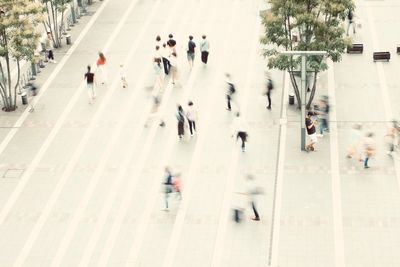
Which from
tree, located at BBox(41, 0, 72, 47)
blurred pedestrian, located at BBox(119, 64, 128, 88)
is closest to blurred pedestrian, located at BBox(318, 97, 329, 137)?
blurred pedestrian, located at BBox(119, 64, 128, 88)

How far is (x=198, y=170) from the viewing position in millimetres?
25875

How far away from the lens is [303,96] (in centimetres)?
2566

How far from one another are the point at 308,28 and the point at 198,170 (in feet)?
22.1

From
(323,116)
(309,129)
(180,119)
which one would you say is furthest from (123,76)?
(309,129)

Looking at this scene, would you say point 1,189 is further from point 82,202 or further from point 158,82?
point 158,82

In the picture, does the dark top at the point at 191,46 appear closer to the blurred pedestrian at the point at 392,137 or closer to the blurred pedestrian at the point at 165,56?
the blurred pedestrian at the point at 165,56

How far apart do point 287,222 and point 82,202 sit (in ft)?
22.3

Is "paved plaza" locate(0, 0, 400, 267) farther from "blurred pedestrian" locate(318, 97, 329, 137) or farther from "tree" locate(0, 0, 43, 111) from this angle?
"tree" locate(0, 0, 43, 111)

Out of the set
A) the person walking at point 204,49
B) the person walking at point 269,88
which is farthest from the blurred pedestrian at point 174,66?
the person walking at point 269,88

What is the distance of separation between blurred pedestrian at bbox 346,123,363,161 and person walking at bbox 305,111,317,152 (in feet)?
4.16

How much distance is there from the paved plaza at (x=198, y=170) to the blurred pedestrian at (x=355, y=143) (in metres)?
0.25

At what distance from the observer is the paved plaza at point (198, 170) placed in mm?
22062

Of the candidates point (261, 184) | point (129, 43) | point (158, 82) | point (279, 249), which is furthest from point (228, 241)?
point (129, 43)

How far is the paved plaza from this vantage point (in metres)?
22.1
